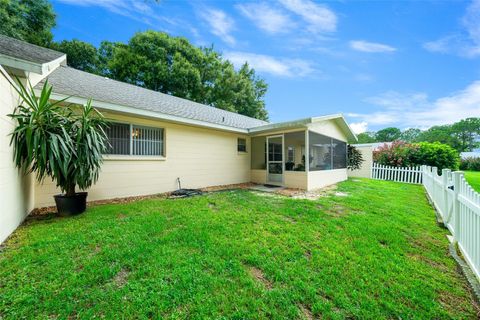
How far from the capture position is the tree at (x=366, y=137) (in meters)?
52.1

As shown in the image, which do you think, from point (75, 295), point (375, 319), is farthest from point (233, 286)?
point (75, 295)

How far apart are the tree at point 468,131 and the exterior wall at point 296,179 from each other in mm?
58074

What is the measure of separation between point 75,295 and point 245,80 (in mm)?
24740

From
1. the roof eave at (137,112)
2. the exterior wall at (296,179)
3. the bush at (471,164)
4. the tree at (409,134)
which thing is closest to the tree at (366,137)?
the tree at (409,134)

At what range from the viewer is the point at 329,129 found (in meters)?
9.38

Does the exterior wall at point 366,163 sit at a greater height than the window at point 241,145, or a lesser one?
lesser

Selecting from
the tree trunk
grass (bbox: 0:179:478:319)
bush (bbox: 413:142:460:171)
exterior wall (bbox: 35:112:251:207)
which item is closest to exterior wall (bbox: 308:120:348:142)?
exterior wall (bbox: 35:112:251:207)

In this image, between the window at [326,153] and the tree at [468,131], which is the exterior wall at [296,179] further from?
the tree at [468,131]

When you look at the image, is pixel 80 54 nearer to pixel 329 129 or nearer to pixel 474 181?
pixel 329 129

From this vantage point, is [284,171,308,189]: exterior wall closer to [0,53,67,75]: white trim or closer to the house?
the house

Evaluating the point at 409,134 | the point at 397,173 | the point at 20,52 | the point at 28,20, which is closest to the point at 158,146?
the point at 20,52

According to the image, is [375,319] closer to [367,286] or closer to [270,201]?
[367,286]

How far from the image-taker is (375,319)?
1.85 metres

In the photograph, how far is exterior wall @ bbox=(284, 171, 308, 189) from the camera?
7.78m
